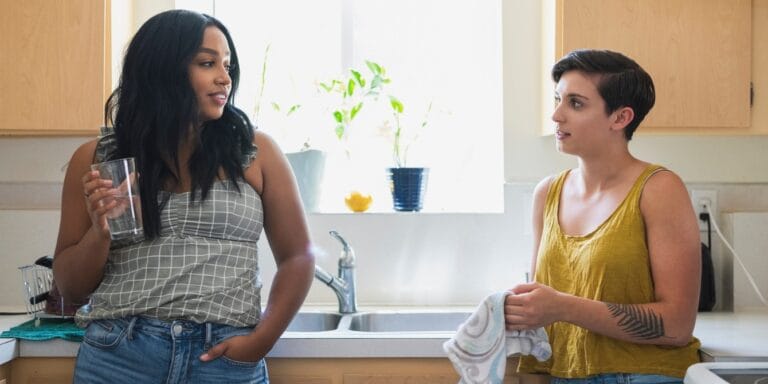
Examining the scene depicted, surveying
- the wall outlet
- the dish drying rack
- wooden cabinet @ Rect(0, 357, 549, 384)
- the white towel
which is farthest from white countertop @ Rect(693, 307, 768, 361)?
the dish drying rack

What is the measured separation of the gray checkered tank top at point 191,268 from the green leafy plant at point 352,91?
Result: 102 centimetres

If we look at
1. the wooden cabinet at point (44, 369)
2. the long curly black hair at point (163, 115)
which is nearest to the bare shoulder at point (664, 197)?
the long curly black hair at point (163, 115)

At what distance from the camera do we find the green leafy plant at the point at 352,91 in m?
2.74

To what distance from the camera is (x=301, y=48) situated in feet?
9.57

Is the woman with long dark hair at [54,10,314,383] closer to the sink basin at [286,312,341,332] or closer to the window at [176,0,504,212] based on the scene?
the sink basin at [286,312,341,332]

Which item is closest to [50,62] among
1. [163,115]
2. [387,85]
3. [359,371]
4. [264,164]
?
[163,115]

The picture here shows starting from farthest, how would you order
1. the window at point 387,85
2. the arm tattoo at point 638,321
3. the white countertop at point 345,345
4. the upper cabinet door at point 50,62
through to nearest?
1. the window at point 387,85
2. the upper cabinet door at point 50,62
3. the white countertop at point 345,345
4. the arm tattoo at point 638,321

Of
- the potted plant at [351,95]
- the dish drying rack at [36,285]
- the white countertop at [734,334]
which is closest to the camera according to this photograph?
the white countertop at [734,334]

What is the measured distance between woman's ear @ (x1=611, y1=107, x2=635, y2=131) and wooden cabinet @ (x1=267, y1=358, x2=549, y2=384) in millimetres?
651

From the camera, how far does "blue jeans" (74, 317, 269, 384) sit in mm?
1688

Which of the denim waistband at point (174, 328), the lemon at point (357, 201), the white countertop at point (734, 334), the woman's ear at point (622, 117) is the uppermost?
the woman's ear at point (622, 117)

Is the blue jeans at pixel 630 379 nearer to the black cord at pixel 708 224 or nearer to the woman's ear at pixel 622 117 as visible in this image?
the woman's ear at pixel 622 117

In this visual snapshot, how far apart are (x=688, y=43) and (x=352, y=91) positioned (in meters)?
1.03

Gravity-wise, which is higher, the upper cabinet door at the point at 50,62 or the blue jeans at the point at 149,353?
the upper cabinet door at the point at 50,62
